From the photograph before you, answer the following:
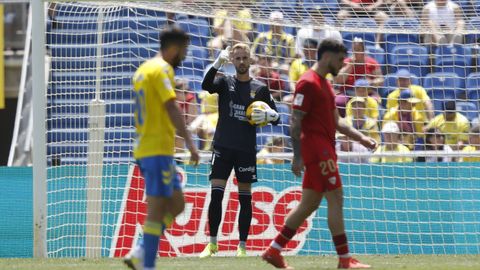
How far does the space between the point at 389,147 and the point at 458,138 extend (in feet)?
3.20

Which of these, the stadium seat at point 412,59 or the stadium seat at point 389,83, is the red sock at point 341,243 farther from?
the stadium seat at point 412,59

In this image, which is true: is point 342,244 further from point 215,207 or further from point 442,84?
point 442,84

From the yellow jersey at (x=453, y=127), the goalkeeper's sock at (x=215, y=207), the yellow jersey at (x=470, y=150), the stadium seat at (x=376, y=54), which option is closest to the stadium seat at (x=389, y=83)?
the stadium seat at (x=376, y=54)

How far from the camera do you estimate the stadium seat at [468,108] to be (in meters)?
14.6

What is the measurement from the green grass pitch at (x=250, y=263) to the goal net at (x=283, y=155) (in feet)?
4.99

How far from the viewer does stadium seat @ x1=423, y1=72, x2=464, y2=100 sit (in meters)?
14.5

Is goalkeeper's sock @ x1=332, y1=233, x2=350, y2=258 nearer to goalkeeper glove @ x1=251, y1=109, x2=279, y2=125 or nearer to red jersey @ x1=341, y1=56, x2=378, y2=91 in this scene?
goalkeeper glove @ x1=251, y1=109, x2=279, y2=125

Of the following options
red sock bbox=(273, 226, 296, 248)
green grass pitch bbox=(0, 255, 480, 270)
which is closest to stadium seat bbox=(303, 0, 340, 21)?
green grass pitch bbox=(0, 255, 480, 270)

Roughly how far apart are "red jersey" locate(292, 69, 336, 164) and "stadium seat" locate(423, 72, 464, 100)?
516 cm

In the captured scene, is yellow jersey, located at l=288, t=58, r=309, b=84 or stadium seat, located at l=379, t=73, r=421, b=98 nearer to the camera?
stadium seat, located at l=379, t=73, r=421, b=98

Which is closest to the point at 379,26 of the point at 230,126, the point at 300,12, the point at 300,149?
the point at 300,12

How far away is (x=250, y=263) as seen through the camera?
419 inches

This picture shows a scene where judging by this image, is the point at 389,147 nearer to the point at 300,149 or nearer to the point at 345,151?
the point at 345,151

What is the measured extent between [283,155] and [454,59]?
2.96 metres
